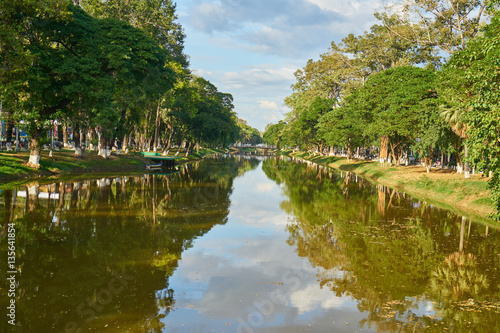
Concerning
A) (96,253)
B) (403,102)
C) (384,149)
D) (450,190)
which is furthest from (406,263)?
(384,149)

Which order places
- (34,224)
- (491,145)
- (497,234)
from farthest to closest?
(497,234) < (34,224) < (491,145)

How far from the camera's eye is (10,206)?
20.1m

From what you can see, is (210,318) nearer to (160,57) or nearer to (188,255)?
(188,255)

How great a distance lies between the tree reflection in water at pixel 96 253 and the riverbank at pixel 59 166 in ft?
14.8

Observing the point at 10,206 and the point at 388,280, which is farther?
the point at 10,206

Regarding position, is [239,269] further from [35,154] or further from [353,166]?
[353,166]

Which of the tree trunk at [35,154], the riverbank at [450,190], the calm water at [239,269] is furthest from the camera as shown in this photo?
the tree trunk at [35,154]

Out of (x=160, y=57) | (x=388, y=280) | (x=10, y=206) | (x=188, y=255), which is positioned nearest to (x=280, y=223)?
(x=188, y=255)

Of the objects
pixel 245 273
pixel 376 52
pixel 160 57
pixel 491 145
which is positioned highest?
pixel 376 52

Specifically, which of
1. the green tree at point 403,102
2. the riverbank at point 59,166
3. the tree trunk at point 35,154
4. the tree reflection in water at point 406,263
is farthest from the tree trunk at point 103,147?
the green tree at point 403,102

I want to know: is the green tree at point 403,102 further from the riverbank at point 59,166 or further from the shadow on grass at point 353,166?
the riverbank at point 59,166

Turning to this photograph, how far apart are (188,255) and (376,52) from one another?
218 feet

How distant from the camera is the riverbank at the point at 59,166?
1218 inches

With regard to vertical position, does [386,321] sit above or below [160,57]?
below
